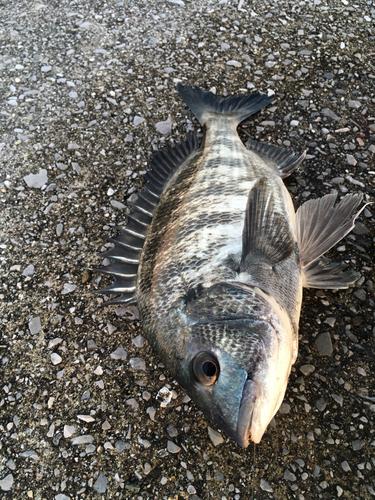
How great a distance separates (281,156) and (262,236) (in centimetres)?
126

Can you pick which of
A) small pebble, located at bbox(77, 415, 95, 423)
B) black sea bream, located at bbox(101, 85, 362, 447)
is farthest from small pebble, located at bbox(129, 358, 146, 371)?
black sea bream, located at bbox(101, 85, 362, 447)

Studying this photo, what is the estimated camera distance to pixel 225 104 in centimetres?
351

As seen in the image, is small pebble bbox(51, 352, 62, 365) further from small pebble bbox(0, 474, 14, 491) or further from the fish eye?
the fish eye

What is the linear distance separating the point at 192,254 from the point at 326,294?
115cm

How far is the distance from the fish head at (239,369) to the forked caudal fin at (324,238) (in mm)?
711

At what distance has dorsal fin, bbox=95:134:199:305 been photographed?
2.41m

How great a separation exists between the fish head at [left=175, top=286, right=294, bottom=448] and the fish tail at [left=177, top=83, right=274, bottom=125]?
2138mm

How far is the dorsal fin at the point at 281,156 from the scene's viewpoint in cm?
311

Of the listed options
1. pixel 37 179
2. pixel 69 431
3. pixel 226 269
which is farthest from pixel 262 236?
pixel 37 179

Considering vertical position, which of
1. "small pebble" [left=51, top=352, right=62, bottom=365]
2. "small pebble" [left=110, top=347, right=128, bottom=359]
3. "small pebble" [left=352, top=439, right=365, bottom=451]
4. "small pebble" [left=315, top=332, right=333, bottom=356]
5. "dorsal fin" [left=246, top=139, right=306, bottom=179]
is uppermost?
"dorsal fin" [left=246, top=139, right=306, bottom=179]

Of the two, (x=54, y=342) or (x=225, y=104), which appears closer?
(x=54, y=342)

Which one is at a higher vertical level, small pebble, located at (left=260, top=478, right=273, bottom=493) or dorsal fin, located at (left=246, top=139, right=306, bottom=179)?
dorsal fin, located at (left=246, top=139, right=306, bottom=179)

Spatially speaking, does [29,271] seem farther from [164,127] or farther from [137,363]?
[164,127]

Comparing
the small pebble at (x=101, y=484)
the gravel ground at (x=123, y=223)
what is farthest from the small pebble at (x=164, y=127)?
the small pebble at (x=101, y=484)
